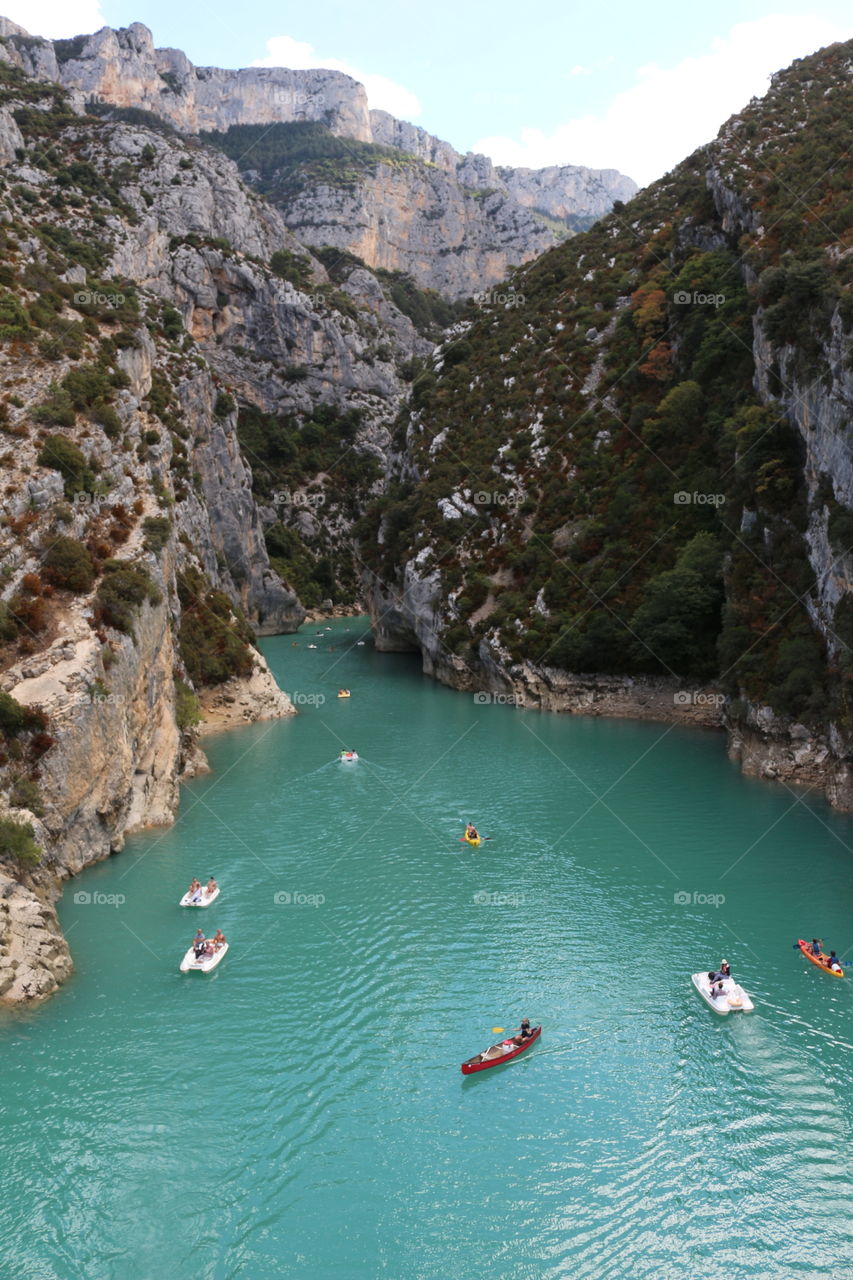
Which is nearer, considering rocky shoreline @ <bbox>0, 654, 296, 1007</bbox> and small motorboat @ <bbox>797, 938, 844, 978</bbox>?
rocky shoreline @ <bbox>0, 654, 296, 1007</bbox>

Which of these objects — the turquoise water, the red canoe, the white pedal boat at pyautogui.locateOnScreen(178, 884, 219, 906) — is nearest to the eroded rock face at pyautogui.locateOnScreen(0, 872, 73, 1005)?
the turquoise water

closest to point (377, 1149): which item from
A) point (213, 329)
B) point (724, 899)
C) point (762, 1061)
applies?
point (762, 1061)

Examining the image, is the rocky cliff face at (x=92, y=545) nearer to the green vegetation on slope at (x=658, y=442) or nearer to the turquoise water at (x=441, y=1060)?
the turquoise water at (x=441, y=1060)

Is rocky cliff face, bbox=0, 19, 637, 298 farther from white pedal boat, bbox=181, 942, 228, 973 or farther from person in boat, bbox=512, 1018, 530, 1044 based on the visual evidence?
person in boat, bbox=512, 1018, 530, 1044

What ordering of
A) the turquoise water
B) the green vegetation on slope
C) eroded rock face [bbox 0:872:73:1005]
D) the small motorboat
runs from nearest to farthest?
the turquoise water
eroded rock face [bbox 0:872:73:1005]
the small motorboat
the green vegetation on slope

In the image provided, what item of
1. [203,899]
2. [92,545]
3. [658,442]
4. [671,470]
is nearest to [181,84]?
[658,442]

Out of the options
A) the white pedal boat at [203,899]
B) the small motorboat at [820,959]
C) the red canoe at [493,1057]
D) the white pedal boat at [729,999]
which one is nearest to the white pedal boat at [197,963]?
Answer: the white pedal boat at [203,899]
